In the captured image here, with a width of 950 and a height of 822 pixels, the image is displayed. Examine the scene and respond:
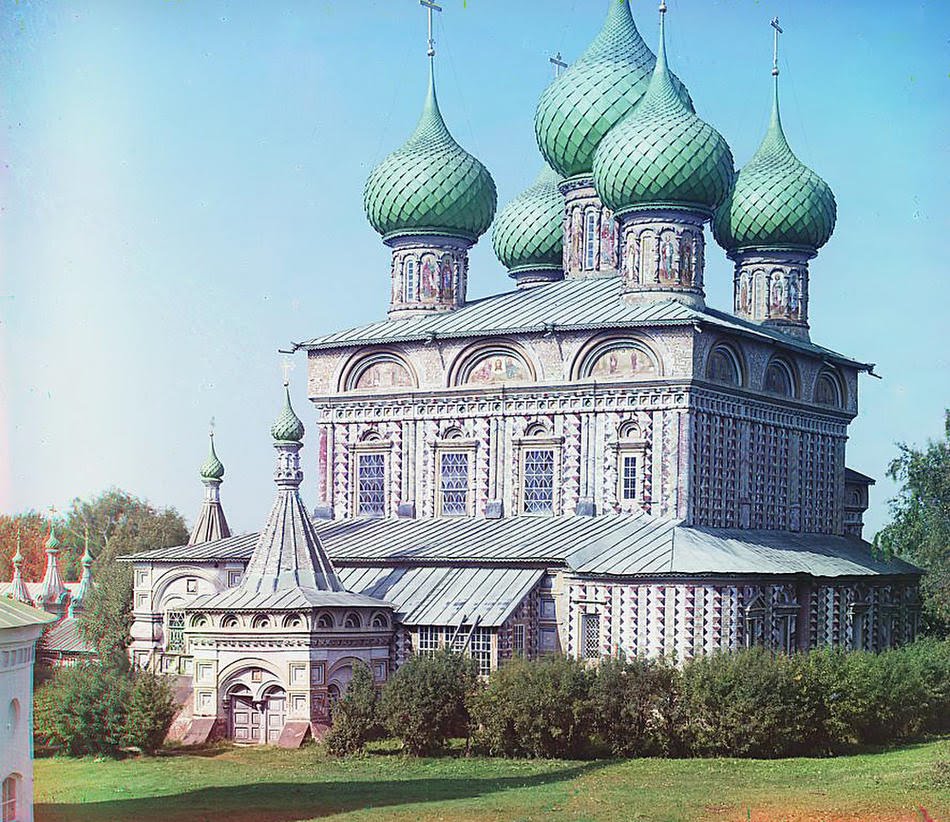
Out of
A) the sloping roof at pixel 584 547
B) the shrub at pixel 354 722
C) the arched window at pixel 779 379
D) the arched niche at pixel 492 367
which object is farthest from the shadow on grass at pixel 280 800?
the arched window at pixel 779 379

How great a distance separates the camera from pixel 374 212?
28.2 meters

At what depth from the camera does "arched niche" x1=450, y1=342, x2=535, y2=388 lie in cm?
2597

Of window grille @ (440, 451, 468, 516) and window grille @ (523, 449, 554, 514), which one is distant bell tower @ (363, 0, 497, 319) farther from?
window grille @ (523, 449, 554, 514)

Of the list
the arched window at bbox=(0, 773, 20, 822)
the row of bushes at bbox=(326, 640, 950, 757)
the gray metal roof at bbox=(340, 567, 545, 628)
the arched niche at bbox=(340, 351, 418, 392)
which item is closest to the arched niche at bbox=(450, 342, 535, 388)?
the arched niche at bbox=(340, 351, 418, 392)

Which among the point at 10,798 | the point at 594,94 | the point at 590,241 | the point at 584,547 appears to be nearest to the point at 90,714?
the point at 584,547

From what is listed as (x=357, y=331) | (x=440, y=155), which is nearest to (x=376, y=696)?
(x=357, y=331)

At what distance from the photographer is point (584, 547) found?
2339 cm

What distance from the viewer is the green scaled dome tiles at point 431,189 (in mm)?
27734

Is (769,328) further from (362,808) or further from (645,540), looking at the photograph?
(362,808)

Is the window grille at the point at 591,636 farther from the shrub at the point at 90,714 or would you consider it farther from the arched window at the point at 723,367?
the shrub at the point at 90,714

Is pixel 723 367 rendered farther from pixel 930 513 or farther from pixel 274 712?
pixel 274 712

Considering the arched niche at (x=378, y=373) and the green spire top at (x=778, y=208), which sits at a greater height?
the green spire top at (x=778, y=208)

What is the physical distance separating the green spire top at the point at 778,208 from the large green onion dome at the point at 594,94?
77.6 inches

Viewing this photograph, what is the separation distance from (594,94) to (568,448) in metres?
6.04
